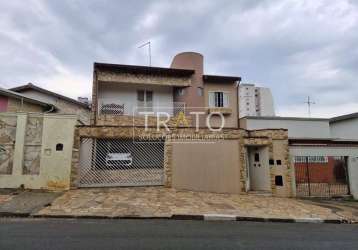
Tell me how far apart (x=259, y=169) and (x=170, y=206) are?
6.53 meters

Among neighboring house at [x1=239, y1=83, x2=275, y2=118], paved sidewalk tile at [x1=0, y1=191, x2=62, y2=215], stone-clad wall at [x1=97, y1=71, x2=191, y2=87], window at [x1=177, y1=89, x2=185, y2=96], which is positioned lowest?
paved sidewalk tile at [x1=0, y1=191, x2=62, y2=215]

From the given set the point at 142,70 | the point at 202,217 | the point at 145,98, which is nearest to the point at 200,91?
the point at 145,98

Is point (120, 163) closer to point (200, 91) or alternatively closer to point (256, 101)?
point (200, 91)

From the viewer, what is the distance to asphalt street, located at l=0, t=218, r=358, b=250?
5.01 m

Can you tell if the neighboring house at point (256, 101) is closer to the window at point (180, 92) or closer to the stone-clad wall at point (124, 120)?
the window at point (180, 92)

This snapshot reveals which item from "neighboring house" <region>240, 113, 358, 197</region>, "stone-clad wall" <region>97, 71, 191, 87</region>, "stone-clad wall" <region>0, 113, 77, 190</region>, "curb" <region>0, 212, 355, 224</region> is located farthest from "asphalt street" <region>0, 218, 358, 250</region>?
"stone-clad wall" <region>97, 71, 191, 87</region>

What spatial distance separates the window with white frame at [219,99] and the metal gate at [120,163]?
8.97m

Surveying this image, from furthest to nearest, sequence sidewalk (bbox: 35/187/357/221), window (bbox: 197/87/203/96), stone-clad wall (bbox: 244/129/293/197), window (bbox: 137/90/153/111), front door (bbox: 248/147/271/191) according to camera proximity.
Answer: window (bbox: 197/87/203/96) < window (bbox: 137/90/153/111) < front door (bbox: 248/147/271/191) < stone-clad wall (bbox: 244/129/293/197) < sidewalk (bbox: 35/187/357/221)

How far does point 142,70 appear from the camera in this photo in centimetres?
1859

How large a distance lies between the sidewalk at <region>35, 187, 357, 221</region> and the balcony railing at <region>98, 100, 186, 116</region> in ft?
23.9

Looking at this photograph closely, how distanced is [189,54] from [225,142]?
32.2 feet

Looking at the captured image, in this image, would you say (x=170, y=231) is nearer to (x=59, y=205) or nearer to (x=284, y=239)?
(x=284, y=239)

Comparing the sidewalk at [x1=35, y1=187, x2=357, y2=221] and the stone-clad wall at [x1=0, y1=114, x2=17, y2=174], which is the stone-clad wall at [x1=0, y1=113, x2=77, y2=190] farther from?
the sidewalk at [x1=35, y1=187, x2=357, y2=221]

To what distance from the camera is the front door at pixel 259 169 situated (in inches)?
522
